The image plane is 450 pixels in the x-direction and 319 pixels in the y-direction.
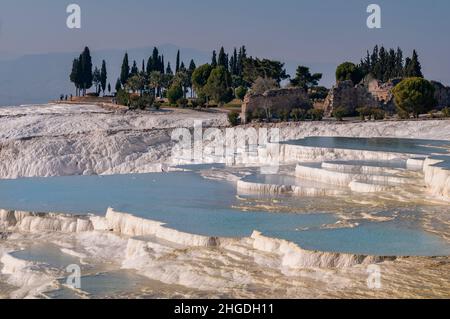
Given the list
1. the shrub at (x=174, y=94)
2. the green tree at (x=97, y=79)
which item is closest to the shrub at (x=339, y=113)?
the shrub at (x=174, y=94)

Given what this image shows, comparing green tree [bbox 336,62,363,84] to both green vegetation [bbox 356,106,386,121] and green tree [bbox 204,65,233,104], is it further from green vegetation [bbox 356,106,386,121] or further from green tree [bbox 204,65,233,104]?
green vegetation [bbox 356,106,386,121]

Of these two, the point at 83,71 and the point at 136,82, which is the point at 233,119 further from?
the point at 83,71

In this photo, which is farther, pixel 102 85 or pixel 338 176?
pixel 102 85

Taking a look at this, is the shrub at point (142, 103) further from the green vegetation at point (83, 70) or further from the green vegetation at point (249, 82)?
the green vegetation at point (83, 70)

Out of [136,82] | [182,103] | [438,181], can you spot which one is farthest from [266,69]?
[438,181]

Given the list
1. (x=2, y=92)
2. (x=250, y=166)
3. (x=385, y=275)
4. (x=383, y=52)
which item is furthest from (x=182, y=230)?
(x=2, y=92)

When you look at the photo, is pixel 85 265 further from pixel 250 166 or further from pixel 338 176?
pixel 250 166

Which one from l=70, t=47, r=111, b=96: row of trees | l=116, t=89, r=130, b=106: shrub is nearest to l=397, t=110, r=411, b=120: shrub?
l=116, t=89, r=130, b=106: shrub
